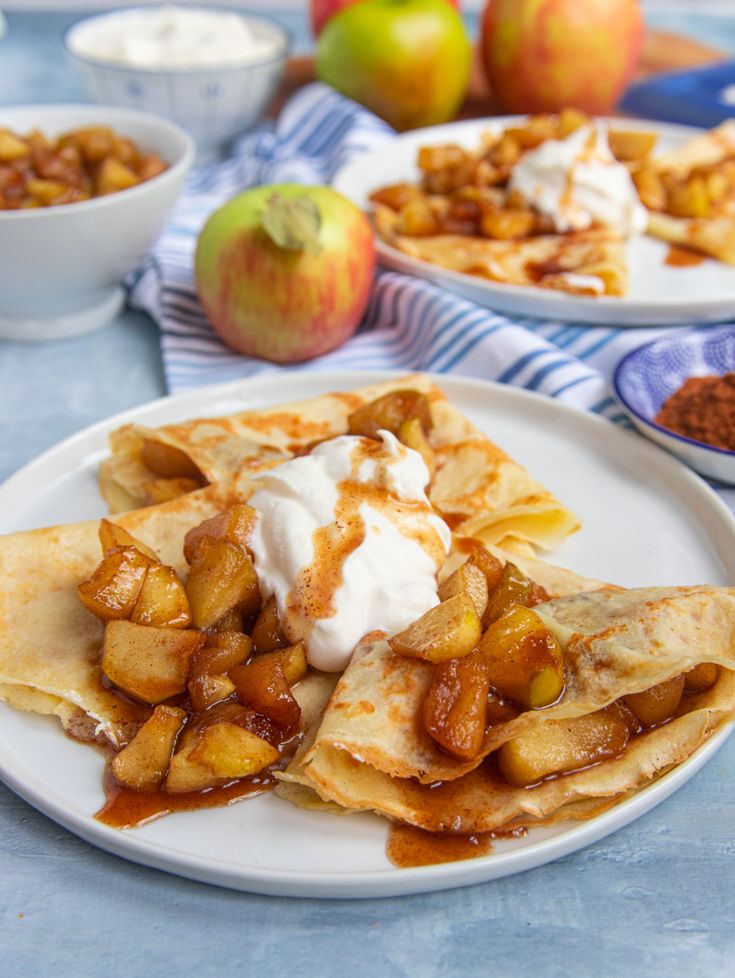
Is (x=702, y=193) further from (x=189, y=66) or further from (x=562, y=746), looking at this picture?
(x=562, y=746)

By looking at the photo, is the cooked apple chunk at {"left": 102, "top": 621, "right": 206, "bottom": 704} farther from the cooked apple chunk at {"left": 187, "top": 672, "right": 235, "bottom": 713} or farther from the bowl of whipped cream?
the bowl of whipped cream

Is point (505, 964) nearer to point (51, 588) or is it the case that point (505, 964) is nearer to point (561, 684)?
point (561, 684)

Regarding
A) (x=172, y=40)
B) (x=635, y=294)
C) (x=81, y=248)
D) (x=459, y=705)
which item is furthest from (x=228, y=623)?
(x=172, y=40)

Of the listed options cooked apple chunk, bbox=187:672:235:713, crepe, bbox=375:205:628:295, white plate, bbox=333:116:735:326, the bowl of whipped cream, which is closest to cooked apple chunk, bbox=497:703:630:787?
cooked apple chunk, bbox=187:672:235:713

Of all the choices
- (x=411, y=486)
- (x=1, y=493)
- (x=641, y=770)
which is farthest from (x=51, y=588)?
(x=641, y=770)

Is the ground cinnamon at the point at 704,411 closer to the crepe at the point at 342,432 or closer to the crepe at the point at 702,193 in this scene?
the crepe at the point at 342,432

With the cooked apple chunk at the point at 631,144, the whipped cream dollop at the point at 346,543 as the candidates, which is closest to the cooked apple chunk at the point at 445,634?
the whipped cream dollop at the point at 346,543
